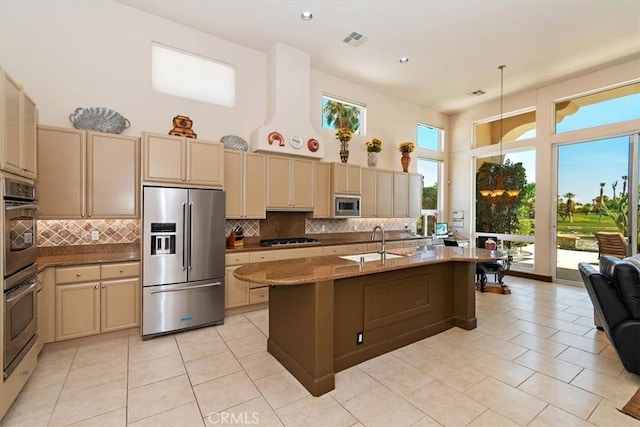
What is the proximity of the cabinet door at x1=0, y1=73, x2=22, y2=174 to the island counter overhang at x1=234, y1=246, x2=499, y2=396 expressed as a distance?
5.96 feet

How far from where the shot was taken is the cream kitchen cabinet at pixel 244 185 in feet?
13.5

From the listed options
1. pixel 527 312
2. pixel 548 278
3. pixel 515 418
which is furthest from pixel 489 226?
pixel 515 418

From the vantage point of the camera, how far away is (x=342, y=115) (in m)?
5.88

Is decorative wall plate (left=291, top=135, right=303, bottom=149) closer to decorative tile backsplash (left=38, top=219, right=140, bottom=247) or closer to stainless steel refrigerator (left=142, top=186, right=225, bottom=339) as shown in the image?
stainless steel refrigerator (left=142, top=186, right=225, bottom=339)

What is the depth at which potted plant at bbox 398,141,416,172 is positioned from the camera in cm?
630

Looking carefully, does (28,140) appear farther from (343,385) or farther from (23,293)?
(343,385)

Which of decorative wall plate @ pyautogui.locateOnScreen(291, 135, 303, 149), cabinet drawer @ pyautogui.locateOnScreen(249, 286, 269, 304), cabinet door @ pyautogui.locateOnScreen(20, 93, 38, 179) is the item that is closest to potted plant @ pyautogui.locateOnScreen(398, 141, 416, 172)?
decorative wall plate @ pyautogui.locateOnScreen(291, 135, 303, 149)

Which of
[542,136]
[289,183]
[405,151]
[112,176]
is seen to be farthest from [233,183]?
[542,136]

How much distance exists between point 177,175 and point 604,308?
15.0 feet

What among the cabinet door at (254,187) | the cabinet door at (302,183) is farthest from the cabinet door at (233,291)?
the cabinet door at (302,183)

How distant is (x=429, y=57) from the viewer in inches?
191

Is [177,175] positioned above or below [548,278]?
above

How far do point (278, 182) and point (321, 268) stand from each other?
232 cm

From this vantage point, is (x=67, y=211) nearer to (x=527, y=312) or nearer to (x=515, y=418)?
(x=515, y=418)
